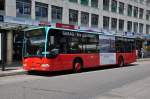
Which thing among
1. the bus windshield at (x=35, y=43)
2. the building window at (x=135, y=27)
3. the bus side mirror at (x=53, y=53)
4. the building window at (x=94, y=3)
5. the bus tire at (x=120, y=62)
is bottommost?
the bus tire at (x=120, y=62)

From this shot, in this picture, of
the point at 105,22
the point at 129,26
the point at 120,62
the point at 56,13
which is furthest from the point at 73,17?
the point at 129,26

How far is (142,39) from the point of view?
58.2m

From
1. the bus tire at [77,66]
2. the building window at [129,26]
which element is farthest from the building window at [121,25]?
the bus tire at [77,66]

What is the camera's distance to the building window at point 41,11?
34.3m

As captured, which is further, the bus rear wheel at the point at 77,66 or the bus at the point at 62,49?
the bus rear wheel at the point at 77,66

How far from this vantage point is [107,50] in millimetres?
24219

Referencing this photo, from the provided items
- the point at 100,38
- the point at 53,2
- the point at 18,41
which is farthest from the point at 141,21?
the point at 100,38

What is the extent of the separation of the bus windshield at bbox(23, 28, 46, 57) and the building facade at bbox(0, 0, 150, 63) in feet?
25.4

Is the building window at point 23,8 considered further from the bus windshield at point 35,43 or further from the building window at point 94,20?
the building window at point 94,20

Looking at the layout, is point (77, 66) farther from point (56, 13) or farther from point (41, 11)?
point (56, 13)

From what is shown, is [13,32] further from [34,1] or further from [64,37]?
[64,37]

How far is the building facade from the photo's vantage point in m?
30.0

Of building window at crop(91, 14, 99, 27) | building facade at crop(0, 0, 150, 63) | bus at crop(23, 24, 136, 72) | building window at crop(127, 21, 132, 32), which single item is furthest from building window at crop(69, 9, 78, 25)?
building window at crop(127, 21, 132, 32)

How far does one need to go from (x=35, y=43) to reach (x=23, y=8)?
14.7 metres
